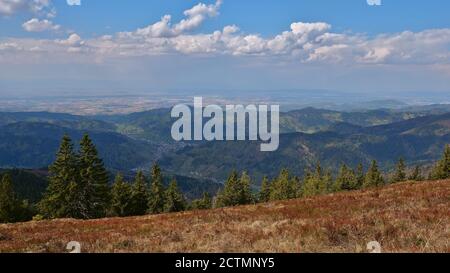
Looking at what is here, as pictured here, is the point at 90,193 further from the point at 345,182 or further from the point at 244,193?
the point at 345,182

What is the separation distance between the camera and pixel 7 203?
2398 inches

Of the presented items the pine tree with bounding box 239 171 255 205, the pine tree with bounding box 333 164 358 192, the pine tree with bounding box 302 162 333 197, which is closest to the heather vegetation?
the pine tree with bounding box 239 171 255 205

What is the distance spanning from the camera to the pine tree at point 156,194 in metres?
74.5

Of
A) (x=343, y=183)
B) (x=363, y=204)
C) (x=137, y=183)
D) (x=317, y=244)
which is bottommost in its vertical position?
(x=343, y=183)

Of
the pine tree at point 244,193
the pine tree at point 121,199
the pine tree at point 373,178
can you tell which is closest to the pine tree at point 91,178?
the pine tree at point 121,199

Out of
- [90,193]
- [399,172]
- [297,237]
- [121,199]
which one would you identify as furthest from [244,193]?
[297,237]

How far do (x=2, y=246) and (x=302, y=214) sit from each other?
39.8ft

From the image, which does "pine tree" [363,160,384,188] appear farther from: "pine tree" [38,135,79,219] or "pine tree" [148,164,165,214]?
"pine tree" [38,135,79,219]

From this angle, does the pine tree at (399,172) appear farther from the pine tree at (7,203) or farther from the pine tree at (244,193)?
the pine tree at (7,203)

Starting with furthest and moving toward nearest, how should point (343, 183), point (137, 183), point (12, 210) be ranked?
1. point (343, 183)
2. point (137, 183)
3. point (12, 210)
